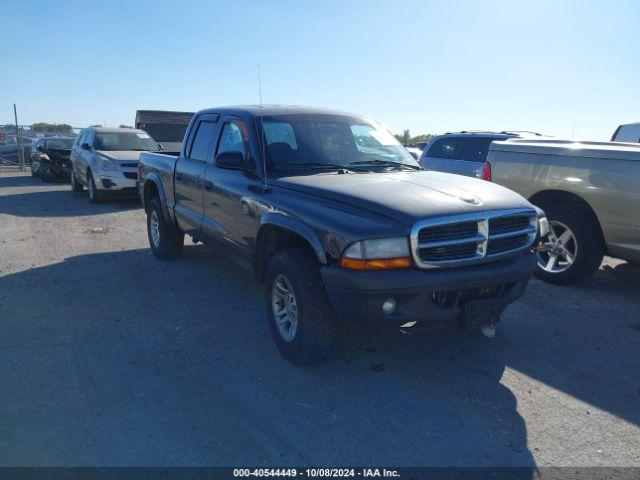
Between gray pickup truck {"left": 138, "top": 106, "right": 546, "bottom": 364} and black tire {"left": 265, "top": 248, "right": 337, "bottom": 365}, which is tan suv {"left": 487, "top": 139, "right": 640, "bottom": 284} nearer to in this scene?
gray pickup truck {"left": 138, "top": 106, "right": 546, "bottom": 364}

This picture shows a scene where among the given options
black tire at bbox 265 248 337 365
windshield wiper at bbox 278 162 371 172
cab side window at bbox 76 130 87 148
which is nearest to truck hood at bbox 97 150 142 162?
cab side window at bbox 76 130 87 148

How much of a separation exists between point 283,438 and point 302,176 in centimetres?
205

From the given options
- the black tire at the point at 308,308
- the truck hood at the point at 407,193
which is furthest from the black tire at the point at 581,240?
the black tire at the point at 308,308

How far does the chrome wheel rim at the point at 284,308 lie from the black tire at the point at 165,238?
2.97 m

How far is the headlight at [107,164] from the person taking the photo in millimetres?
11195

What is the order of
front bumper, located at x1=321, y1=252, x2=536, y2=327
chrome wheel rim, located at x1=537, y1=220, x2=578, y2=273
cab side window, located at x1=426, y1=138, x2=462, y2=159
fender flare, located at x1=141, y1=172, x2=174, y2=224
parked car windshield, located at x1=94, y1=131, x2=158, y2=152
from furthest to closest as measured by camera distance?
parked car windshield, located at x1=94, y1=131, x2=158, y2=152
cab side window, located at x1=426, y1=138, x2=462, y2=159
fender flare, located at x1=141, y1=172, x2=174, y2=224
chrome wheel rim, located at x1=537, y1=220, x2=578, y2=273
front bumper, located at x1=321, y1=252, x2=536, y2=327

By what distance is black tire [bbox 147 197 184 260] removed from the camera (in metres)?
→ 6.47

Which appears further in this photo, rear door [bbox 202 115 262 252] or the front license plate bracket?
rear door [bbox 202 115 262 252]

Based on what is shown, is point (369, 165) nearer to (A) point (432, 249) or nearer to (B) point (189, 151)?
(A) point (432, 249)

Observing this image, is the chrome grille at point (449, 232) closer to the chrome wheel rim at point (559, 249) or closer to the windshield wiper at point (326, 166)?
the windshield wiper at point (326, 166)

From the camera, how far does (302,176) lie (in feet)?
13.3

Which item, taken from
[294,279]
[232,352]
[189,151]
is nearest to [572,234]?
[294,279]

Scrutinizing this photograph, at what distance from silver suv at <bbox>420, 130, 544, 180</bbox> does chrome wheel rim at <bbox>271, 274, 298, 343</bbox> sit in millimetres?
6471

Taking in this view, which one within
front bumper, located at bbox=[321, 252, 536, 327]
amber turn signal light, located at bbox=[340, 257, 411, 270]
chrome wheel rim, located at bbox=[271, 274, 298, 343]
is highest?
amber turn signal light, located at bbox=[340, 257, 411, 270]
